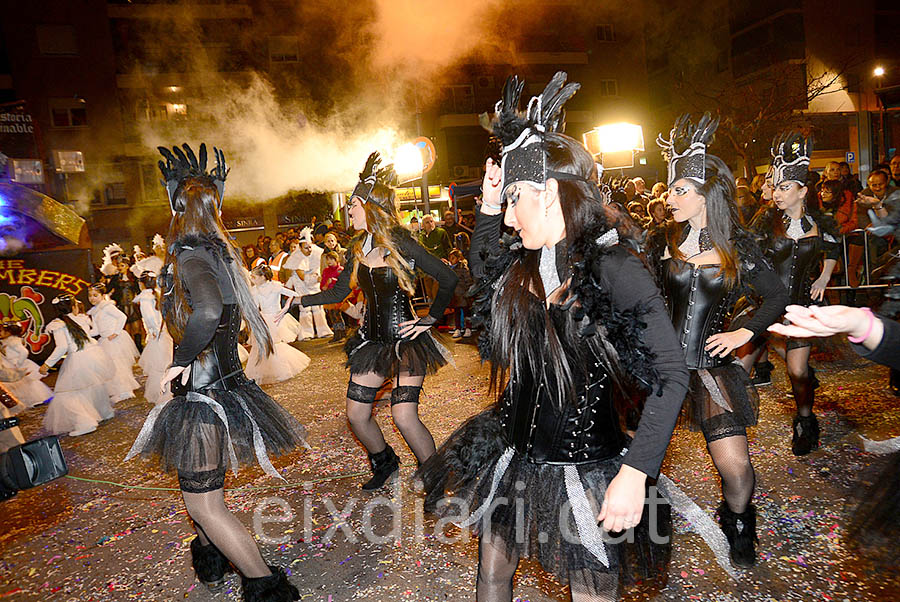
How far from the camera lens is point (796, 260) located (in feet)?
16.4

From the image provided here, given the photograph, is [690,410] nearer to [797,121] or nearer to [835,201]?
[835,201]

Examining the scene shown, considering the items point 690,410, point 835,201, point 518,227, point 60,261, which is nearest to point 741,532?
point 690,410

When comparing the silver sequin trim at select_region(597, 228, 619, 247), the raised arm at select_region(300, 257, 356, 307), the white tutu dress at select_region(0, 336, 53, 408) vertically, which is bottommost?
the white tutu dress at select_region(0, 336, 53, 408)

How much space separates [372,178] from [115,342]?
6.35m

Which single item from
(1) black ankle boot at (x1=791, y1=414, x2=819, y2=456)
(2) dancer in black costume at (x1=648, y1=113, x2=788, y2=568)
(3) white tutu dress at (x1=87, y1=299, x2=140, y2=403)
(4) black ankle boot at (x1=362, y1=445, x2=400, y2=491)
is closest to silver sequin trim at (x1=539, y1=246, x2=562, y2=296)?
(2) dancer in black costume at (x1=648, y1=113, x2=788, y2=568)

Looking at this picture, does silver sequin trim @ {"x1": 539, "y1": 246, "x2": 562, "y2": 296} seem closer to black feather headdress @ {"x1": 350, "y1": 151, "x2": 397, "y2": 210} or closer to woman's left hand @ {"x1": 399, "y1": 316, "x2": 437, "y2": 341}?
woman's left hand @ {"x1": 399, "y1": 316, "x2": 437, "y2": 341}

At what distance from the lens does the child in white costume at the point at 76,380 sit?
6816mm

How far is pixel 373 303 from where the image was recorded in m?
4.26

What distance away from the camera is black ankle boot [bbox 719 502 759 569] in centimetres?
306

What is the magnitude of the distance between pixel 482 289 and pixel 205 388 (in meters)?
1.61

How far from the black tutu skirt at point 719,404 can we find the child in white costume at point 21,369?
331 inches

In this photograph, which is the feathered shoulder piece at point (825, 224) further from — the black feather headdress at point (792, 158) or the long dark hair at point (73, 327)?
the long dark hair at point (73, 327)

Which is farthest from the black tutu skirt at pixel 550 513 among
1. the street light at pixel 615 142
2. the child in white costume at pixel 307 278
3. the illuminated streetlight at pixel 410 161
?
the street light at pixel 615 142

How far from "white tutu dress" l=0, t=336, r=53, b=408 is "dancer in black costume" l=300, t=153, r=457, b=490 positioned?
5.86 m
